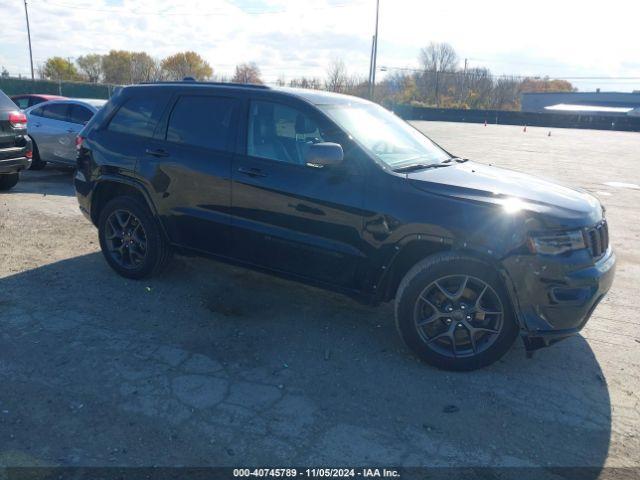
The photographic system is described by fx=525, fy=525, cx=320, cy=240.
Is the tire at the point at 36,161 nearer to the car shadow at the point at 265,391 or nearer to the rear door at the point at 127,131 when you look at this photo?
the rear door at the point at 127,131

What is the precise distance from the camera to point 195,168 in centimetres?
462

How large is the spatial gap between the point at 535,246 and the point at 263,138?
2308mm

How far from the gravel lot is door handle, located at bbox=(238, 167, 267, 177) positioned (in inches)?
47.3

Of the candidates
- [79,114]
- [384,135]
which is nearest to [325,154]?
[384,135]

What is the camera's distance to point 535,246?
11.1 ft

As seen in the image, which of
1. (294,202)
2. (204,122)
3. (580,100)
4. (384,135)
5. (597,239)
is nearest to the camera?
(597,239)

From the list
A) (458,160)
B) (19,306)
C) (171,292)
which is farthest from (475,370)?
(19,306)

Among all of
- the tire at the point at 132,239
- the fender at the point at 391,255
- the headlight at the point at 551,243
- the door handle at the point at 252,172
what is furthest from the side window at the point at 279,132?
the headlight at the point at 551,243

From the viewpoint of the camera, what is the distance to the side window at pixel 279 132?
4.23 m

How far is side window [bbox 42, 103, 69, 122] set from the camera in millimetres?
10492

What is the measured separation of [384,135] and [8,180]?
24.8 ft

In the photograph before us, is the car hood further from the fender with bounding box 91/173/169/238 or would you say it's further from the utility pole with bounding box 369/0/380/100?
the utility pole with bounding box 369/0/380/100

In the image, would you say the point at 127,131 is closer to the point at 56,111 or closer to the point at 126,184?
the point at 126,184

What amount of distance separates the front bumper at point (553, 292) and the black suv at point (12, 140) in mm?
8062
